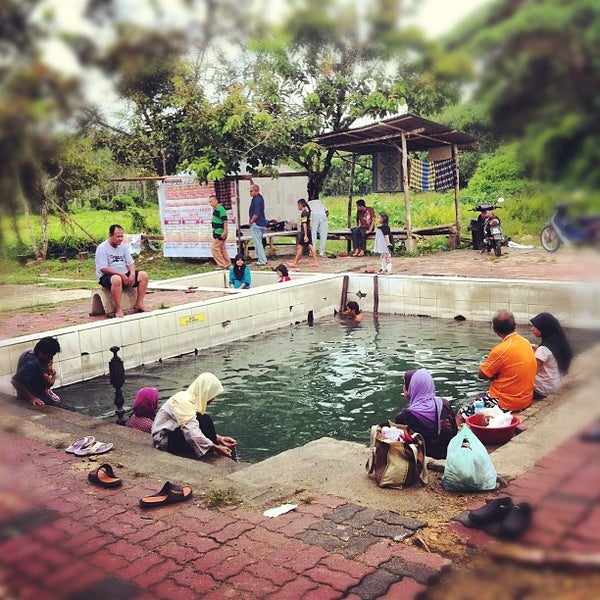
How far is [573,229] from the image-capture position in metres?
0.54

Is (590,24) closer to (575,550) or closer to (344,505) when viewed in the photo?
(575,550)

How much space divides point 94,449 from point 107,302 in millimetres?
3927

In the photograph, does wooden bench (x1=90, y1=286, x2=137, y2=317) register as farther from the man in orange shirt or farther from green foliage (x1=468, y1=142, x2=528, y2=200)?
green foliage (x1=468, y1=142, x2=528, y2=200)

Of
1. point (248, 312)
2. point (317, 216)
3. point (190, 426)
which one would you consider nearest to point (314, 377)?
point (248, 312)

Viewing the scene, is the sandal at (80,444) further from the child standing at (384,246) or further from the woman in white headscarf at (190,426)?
the child standing at (384,246)

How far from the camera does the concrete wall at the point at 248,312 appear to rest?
7504 mm

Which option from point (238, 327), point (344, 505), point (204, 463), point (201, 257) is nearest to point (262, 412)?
point (204, 463)

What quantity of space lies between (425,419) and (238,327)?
5237 millimetres

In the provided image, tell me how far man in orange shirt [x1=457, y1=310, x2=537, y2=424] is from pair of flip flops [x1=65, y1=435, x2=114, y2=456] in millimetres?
2786

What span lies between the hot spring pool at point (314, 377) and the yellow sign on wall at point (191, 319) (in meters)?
0.46


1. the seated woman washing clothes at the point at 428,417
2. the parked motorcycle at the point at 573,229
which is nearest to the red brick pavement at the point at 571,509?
the parked motorcycle at the point at 573,229

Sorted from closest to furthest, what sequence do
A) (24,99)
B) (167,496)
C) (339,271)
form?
1. (24,99)
2. (167,496)
3. (339,271)

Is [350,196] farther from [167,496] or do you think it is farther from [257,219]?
[167,496]

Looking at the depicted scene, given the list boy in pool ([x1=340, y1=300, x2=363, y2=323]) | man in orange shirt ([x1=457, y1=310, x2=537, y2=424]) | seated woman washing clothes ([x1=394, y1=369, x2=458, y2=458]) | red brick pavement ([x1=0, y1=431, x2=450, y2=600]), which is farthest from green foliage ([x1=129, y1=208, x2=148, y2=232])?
boy in pool ([x1=340, y1=300, x2=363, y2=323])
